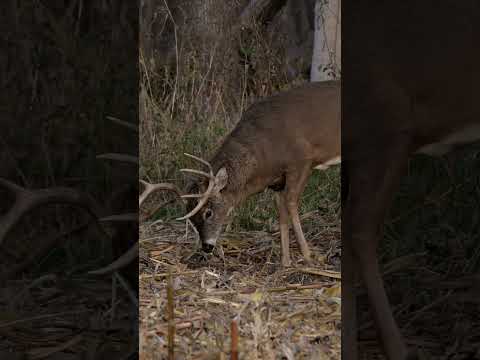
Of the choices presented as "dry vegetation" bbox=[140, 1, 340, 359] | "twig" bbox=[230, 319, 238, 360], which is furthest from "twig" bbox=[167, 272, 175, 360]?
"twig" bbox=[230, 319, 238, 360]

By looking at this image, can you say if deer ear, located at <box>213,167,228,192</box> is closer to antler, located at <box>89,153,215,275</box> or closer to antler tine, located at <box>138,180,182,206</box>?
antler, located at <box>89,153,215,275</box>

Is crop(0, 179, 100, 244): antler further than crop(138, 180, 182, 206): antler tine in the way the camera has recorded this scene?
Yes

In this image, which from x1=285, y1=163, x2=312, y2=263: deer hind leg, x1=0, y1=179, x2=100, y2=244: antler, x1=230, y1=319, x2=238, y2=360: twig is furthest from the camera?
x1=0, y1=179, x2=100, y2=244: antler

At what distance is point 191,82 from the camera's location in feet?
6.62

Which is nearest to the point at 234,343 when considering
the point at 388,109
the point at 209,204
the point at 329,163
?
the point at 209,204

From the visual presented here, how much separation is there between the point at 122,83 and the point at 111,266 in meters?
0.45

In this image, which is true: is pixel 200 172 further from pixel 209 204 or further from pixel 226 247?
pixel 226 247

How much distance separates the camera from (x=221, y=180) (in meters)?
1.93

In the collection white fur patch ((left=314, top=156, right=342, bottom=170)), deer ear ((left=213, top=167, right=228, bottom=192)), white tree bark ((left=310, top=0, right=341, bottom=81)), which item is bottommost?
deer ear ((left=213, top=167, right=228, bottom=192))

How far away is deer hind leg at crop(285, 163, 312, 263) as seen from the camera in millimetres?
1847

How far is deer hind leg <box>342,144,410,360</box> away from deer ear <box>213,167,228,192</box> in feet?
0.93

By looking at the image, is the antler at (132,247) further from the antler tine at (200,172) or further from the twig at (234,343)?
the twig at (234,343)

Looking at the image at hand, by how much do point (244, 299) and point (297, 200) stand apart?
253 mm

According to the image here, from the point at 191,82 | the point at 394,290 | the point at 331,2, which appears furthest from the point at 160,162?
the point at 394,290
